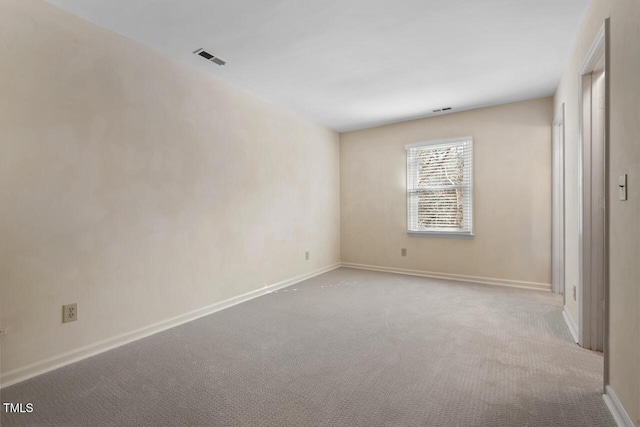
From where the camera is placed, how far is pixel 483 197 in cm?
436

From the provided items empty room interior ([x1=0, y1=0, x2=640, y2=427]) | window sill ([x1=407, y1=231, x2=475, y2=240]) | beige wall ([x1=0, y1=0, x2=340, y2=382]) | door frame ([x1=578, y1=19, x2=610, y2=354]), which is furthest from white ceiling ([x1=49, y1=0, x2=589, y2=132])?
window sill ([x1=407, y1=231, x2=475, y2=240])

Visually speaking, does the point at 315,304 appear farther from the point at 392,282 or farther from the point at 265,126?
the point at 265,126

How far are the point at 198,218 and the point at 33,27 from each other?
5.82 ft

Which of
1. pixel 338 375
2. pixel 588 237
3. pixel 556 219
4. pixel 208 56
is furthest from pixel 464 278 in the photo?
pixel 208 56

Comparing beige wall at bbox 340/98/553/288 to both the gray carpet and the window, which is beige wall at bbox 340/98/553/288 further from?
the gray carpet

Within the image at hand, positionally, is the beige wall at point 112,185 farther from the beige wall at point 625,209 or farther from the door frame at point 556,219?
→ the door frame at point 556,219

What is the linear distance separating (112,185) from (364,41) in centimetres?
231

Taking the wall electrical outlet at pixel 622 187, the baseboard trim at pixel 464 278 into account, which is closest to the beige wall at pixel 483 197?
the baseboard trim at pixel 464 278

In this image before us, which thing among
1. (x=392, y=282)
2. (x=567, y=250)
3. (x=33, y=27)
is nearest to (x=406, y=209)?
(x=392, y=282)

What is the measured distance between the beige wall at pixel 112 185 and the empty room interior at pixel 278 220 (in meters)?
0.02

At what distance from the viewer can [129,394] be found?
180 cm

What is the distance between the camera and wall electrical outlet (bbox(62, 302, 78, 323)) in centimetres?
217

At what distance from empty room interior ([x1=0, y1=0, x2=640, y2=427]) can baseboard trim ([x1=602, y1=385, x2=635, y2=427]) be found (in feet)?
0.04

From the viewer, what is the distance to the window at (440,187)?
14.8 feet
